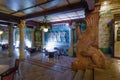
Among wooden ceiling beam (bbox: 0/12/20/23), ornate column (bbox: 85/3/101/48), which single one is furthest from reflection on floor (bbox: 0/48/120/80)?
wooden ceiling beam (bbox: 0/12/20/23)

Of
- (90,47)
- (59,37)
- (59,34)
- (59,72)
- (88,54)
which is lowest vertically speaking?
(59,72)

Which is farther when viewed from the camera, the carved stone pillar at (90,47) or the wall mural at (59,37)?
the wall mural at (59,37)

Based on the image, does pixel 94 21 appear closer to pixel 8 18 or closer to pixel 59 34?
pixel 8 18

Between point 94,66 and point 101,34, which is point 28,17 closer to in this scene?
point 94,66

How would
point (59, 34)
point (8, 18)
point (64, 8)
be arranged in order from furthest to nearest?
point (59, 34), point (8, 18), point (64, 8)

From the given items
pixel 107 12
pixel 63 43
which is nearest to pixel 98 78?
pixel 107 12

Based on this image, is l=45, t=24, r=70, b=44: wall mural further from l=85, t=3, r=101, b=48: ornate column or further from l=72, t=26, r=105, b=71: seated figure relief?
l=85, t=3, r=101, b=48: ornate column

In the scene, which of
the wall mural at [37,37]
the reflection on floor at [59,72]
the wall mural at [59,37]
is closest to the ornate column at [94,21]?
the reflection on floor at [59,72]

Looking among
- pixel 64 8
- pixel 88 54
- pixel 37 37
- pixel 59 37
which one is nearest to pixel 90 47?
pixel 88 54

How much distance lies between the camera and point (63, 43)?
383 inches

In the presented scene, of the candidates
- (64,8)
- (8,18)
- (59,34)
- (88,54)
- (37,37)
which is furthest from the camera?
(37,37)

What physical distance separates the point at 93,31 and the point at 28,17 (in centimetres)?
426

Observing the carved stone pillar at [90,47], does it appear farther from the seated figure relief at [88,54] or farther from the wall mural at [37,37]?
the wall mural at [37,37]

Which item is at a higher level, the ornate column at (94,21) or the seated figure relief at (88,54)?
the ornate column at (94,21)
